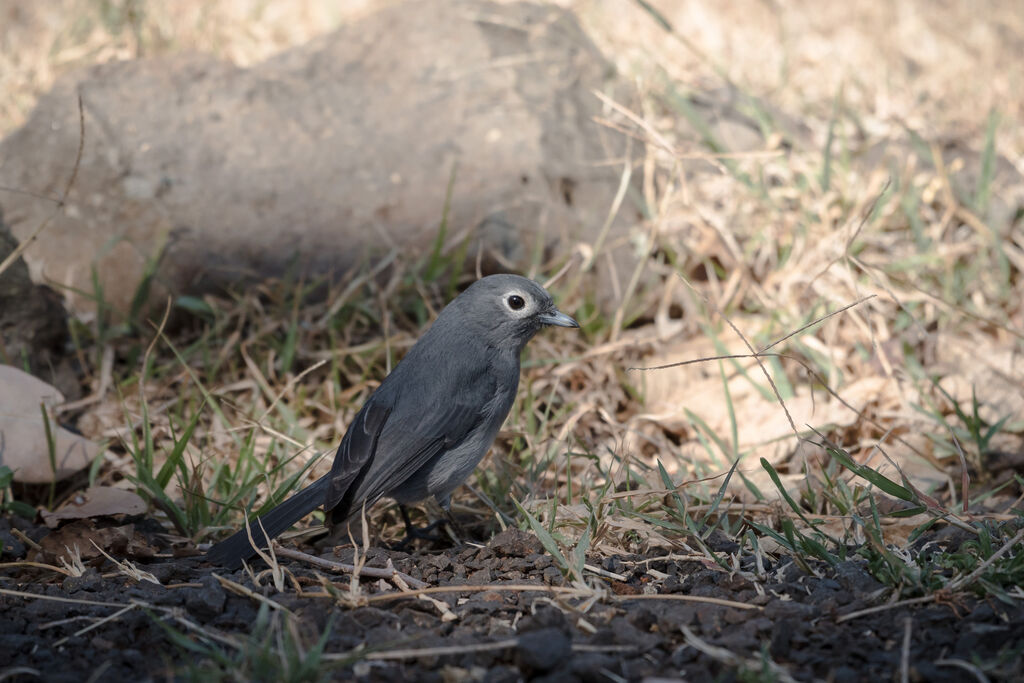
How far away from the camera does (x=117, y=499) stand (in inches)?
131

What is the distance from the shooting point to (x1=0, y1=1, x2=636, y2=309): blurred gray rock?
14.9ft

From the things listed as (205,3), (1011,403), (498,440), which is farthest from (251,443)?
(205,3)

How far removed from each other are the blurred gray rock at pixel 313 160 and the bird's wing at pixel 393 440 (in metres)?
1.45

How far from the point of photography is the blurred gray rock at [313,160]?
4555mm

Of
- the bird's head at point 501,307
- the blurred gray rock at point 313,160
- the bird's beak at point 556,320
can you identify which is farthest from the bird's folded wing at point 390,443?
the blurred gray rock at point 313,160

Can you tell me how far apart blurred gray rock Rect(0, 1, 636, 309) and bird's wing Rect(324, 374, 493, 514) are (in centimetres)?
145

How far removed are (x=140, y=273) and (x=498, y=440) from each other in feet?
6.43

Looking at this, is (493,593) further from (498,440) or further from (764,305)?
(764,305)

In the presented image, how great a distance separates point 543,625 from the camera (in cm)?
224

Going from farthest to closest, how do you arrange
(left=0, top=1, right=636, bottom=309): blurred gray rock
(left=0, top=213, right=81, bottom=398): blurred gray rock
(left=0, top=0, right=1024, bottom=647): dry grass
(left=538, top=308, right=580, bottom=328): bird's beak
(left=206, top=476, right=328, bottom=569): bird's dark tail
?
1. (left=0, top=1, right=636, bottom=309): blurred gray rock
2. (left=0, top=213, right=81, bottom=398): blurred gray rock
3. (left=538, top=308, right=580, bottom=328): bird's beak
4. (left=0, top=0, right=1024, bottom=647): dry grass
5. (left=206, top=476, right=328, bottom=569): bird's dark tail

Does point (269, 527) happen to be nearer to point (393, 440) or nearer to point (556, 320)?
point (393, 440)

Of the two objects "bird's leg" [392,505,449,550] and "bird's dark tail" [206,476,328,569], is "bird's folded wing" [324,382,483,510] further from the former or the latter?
"bird's leg" [392,505,449,550]

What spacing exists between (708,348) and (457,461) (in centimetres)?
175

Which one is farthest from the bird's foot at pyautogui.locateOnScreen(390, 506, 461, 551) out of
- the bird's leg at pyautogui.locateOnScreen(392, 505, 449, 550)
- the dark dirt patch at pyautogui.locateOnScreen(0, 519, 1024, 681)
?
the dark dirt patch at pyautogui.locateOnScreen(0, 519, 1024, 681)
